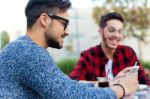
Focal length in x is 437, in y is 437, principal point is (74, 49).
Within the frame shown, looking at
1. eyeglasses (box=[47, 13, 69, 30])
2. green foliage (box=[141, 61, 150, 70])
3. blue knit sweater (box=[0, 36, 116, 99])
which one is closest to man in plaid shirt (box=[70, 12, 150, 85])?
eyeglasses (box=[47, 13, 69, 30])

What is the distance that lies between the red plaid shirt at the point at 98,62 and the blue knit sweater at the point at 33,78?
1.51 m

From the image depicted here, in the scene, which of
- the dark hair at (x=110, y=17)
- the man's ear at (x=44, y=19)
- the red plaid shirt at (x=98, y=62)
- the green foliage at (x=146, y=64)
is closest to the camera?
the man's ear at (x=44, y=19)

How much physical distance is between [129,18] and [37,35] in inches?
393

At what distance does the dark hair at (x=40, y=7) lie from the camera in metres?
1.89

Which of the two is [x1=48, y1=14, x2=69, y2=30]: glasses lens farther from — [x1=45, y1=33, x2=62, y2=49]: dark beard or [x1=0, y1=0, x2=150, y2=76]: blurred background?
[x1=0, y1=0, x2=150, y2=76]: blurred background

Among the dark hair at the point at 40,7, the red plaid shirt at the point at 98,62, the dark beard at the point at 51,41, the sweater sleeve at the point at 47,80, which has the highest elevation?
the dark hair at the point at 40,7

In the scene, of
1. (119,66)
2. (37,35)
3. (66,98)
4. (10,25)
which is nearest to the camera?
(66,98)

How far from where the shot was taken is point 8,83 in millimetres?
1841

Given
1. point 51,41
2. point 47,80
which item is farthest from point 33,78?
point 51,41

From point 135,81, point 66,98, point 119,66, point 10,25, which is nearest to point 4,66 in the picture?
point 66,98

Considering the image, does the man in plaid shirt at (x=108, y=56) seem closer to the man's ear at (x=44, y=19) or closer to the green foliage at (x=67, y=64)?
the man's ear at (x=44, y=19)

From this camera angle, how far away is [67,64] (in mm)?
11938

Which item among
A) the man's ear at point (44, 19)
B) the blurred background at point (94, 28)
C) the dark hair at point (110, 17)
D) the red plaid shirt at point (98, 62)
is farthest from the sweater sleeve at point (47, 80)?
the blurred background at point (94, 28)

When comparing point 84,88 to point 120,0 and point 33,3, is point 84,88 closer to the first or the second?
point 33,3
